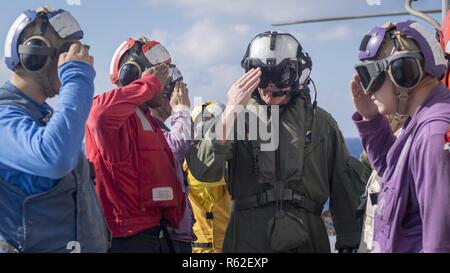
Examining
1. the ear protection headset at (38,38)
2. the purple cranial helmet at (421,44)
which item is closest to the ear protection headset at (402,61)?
the purple cranial helmet at (421,44)

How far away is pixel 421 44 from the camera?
3070 millimetres

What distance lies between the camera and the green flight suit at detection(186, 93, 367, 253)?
3883mm

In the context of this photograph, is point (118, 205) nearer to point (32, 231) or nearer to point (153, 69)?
point (153, 69)

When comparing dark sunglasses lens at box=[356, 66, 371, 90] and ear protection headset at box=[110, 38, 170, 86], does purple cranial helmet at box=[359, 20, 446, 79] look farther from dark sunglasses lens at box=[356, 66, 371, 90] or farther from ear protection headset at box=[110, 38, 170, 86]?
ear protection headset at box=[110, 38, 170, 86]

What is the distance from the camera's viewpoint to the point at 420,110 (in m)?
2.97

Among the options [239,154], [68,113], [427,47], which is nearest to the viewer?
[68,113]

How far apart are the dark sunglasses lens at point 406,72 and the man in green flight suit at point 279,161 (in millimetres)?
1009

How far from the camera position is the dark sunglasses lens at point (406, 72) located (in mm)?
3014

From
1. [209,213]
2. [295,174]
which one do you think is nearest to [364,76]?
[295,174]

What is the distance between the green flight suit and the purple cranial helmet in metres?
0.90

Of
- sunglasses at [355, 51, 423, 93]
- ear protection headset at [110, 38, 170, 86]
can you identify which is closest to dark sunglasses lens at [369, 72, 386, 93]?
sunglasses at [355, 51, 423, 93]

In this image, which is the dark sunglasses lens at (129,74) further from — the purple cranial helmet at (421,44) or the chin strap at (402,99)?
the chin strap at (402,99)

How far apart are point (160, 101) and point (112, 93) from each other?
2.50 feet

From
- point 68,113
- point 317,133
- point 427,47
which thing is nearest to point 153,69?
point 317,133
